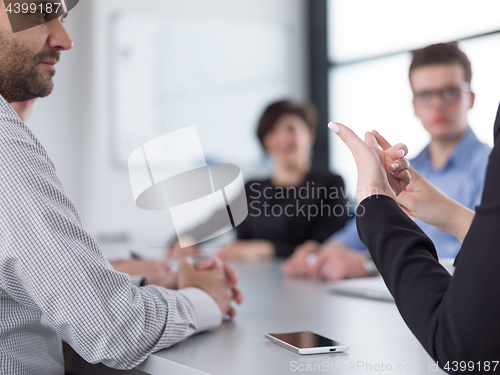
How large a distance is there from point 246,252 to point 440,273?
54.3 inches

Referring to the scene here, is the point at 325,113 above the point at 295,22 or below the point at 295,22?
below

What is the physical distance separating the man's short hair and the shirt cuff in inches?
21.8

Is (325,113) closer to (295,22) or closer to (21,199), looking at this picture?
(295,22)

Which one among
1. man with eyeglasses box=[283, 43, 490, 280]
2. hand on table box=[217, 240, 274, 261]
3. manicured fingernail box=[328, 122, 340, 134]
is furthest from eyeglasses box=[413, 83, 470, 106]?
hand on table box=[217, 240, 274, 261]

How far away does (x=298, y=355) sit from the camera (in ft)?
2.05

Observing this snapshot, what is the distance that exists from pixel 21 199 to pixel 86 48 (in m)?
Result: 2.35

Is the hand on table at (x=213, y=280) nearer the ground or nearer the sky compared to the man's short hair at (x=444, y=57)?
nearer the ground

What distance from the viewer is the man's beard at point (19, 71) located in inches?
30.5

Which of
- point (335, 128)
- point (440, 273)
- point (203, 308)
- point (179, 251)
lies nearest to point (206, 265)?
point (203, 308)

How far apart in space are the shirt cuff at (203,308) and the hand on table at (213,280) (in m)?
0.03

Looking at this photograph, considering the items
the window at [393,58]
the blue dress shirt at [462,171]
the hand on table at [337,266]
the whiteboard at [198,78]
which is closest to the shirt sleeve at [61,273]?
the window at [393,58]

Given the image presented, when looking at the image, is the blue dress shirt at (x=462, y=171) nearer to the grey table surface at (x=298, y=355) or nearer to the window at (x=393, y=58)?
the window at (x=393, y=58)

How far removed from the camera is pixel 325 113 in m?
3.50

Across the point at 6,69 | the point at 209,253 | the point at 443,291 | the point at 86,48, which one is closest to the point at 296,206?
the point at 209,253
